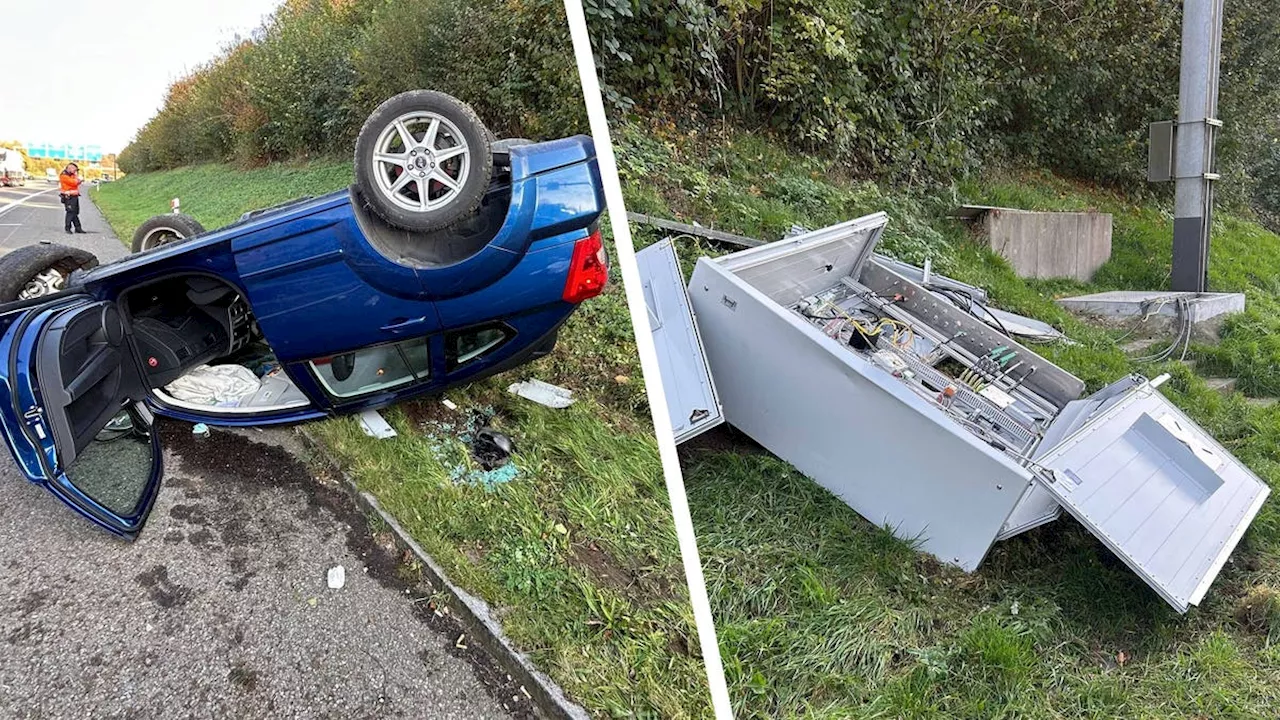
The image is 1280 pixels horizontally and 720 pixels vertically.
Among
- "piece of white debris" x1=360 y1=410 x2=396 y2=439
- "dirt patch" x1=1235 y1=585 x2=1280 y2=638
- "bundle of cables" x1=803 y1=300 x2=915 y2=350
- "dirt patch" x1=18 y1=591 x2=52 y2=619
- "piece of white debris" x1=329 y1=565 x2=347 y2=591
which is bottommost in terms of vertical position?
"dirt patch" x1=1235 y1=585 x2=1280 y2=638

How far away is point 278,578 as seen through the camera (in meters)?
2.65

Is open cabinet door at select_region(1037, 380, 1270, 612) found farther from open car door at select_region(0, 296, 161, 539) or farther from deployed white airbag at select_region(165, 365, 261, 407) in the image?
deployed white airbag at select_region(165, 365, 261, 407)

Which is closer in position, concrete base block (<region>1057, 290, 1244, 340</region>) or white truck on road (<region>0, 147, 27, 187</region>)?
white truck on road (<region>0, 147, 27, 187</region>)

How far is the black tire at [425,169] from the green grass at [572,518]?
107 cm

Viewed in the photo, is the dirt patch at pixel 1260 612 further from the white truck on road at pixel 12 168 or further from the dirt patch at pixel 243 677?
the white truck on road at pixel 12 168

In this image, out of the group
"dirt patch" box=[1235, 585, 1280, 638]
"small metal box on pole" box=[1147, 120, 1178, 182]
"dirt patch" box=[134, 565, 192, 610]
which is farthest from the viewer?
"small metal box on pole" box=[1147, 120, 1178, 182]

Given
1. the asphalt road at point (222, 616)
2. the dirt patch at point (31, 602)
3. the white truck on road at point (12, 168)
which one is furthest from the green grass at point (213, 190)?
the dirt patch at point (31, 602)

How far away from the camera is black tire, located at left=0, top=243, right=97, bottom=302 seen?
3.92 metres

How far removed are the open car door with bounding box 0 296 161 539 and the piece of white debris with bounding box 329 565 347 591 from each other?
768 mm

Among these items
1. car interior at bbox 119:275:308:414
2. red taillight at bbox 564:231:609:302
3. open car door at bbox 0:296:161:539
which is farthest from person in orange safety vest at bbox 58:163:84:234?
red taillight at bbox 564:231:609:302

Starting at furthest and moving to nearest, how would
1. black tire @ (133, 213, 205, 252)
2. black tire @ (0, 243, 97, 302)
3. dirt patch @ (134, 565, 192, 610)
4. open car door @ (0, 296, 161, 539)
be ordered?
black tire @ (133, 213, 205, 252) → black tire @ (0, 243, 97, 302) → open car door @ (0, 296, 161, 539) → dirt patch @ (134, 565, 192, 610)

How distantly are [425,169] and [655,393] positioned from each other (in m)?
1.53

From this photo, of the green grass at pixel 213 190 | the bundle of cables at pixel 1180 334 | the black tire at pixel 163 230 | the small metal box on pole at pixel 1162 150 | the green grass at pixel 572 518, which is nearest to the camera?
the green grass at pixel 572 518

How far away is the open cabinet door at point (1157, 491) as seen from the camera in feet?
8.53
